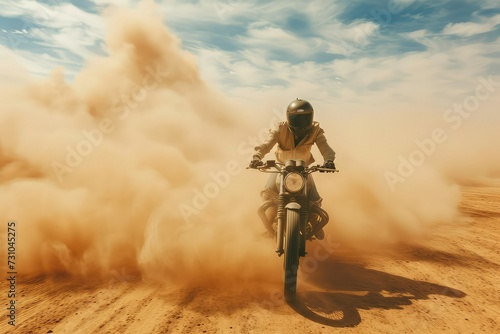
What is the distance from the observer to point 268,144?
19.2 ft

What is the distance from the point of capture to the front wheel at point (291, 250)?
14.0ft

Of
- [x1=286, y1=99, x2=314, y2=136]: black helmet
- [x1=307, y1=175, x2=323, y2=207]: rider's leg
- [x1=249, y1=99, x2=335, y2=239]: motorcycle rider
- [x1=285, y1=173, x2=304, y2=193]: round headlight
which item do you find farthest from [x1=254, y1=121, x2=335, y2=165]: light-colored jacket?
[x1=285, y1=173, x2=304, y2=193]: round headlight

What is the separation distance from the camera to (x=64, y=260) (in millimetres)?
5297

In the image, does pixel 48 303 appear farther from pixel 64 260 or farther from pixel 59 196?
pixel 59 196

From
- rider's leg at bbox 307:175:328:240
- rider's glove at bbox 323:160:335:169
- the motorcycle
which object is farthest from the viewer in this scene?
rider's leg at bbox 307:175:328:240

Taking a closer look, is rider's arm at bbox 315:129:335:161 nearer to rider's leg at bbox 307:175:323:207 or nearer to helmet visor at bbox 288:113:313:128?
helmet visor at bbox 288:113:313:128

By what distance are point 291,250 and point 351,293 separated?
4.83 ft

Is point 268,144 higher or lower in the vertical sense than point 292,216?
higher

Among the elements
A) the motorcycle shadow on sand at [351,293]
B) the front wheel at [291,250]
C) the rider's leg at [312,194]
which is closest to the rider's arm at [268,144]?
the rider's leg at [312,194]

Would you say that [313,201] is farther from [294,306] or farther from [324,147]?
[294,306]

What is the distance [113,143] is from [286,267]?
7145 millimetres

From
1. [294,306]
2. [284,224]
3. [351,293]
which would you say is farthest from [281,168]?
[351,293]

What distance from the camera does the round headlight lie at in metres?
4.55

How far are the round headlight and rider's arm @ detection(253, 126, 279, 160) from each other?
1123 mm
